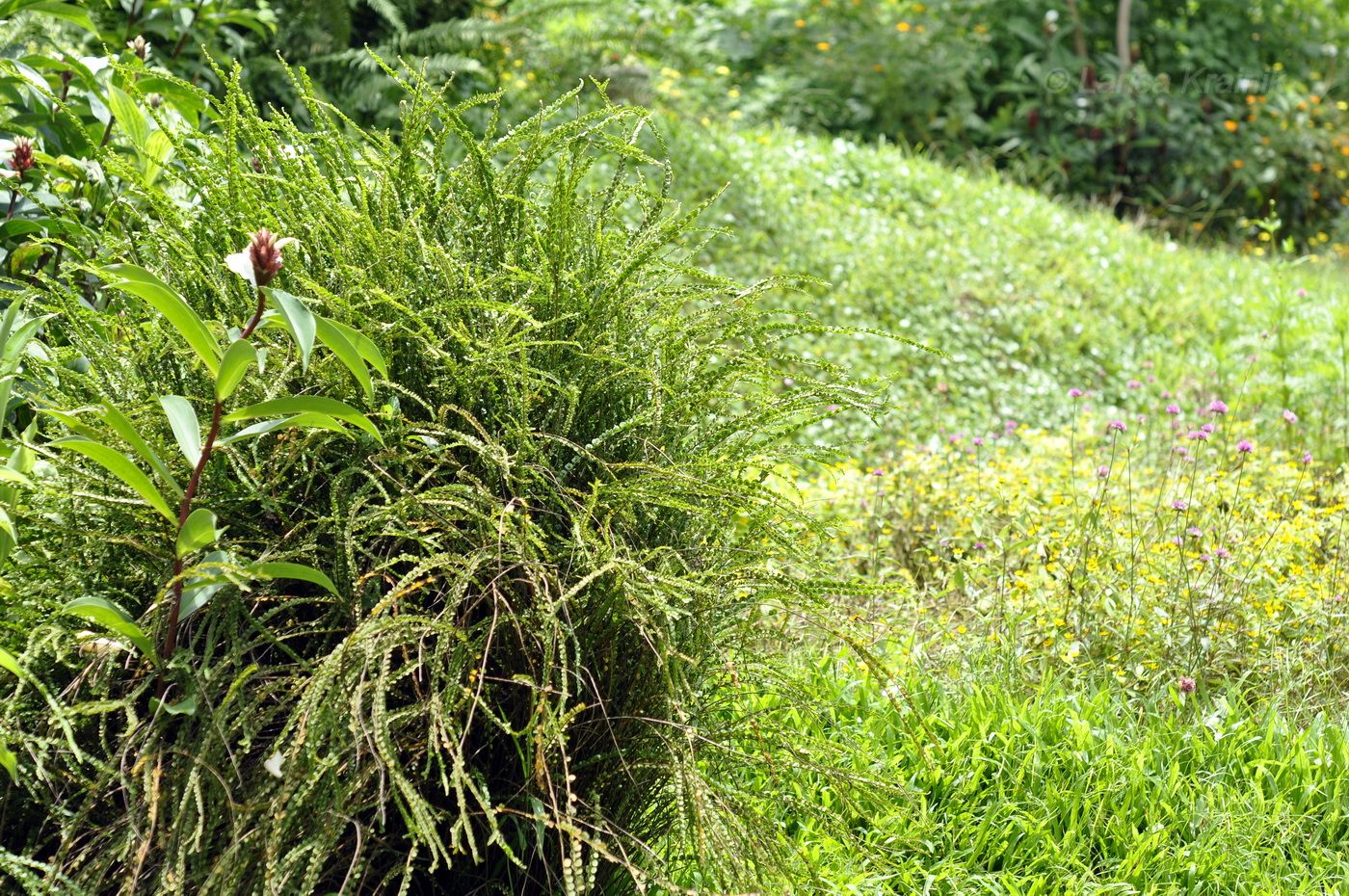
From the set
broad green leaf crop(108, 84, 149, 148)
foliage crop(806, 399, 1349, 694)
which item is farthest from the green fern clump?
foliage crop(806, 399, 1349, 694)

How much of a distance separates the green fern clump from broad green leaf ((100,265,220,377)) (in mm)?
151

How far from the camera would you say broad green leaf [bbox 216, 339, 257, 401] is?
1.36 meters

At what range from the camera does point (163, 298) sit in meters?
1.33

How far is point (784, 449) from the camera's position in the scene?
1.99 metres

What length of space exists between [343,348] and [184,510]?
0.30m

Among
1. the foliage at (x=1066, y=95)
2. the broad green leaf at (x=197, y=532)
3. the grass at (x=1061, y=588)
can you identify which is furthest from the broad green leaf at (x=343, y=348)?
the foliage at (x=1066, y=95)

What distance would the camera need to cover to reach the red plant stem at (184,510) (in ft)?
4.57

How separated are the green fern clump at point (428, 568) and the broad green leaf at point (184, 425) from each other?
0.53 feet

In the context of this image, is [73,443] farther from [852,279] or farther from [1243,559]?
[852,279]

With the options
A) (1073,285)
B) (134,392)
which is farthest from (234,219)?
(1073,285)

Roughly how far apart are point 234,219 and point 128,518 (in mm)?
488

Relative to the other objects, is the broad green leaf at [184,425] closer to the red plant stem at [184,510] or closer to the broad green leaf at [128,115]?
the red plant stem at [184,510]

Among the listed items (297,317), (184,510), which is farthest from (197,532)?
(297,317)

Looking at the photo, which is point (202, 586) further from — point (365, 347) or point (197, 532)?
point (365, 347)
